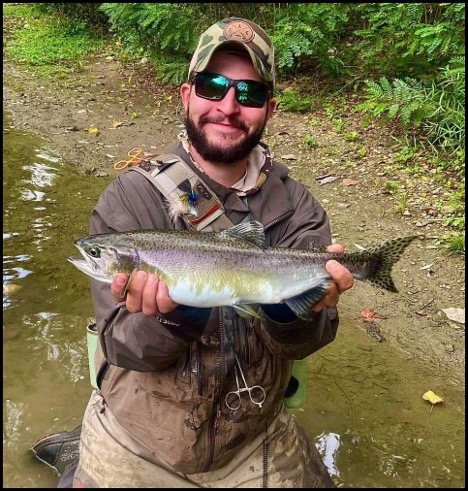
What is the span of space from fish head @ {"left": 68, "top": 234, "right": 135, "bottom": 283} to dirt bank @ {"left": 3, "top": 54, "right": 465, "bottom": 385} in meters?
3.46

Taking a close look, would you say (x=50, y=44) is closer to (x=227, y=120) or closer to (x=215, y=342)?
(x=227, y=120)

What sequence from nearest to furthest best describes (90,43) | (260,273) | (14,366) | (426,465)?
1. (260,273)
2. (426,465)
3. (14,366)
4. (90,43)


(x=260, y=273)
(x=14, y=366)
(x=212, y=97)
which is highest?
(x=212, y=97)

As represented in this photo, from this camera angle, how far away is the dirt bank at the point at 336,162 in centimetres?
571

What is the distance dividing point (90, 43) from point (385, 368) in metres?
12.8

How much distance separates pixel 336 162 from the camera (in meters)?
8.44

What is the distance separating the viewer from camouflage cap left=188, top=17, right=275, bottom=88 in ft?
11.6

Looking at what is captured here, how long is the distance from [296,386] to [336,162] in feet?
16.8

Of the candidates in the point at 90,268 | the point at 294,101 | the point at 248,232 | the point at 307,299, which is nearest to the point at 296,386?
the point at 307,299

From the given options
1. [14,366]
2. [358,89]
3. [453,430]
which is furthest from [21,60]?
[453,430]

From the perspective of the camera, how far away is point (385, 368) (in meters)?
5.18

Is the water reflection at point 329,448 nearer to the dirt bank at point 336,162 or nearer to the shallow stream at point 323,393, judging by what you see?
the shallow stream at point 323,393

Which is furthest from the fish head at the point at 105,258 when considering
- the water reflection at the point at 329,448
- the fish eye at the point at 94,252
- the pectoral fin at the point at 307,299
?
the water reflection at the point at 329,448

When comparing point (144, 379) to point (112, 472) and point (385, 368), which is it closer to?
point (112, 472)
